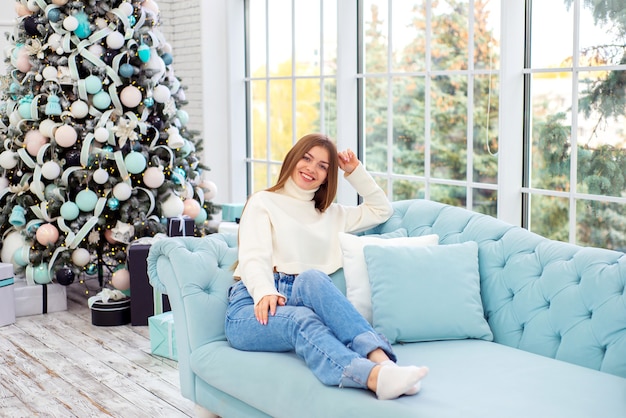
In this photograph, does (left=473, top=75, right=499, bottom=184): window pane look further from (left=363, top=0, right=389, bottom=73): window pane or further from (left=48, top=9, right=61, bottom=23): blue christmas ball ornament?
(left=48, top=9, right=61, bottom=23): blue christmas ball ornament

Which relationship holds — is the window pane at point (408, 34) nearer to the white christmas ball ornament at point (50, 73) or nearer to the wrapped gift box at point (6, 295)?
the white christmas ball ornament at point (50, 73)

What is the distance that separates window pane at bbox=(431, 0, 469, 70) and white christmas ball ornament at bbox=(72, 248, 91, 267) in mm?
2489

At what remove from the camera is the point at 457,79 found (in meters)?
5.12

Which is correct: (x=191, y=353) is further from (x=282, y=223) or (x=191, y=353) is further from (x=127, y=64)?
(x=127, y=64)

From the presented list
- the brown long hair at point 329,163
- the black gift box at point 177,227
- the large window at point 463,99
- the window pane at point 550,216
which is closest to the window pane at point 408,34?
the large window at point 463,99

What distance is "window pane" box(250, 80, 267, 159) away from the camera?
20.2 ft

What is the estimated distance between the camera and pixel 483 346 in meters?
2.92

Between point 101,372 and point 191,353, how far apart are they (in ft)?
3.44

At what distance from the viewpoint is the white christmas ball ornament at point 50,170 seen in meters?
Answer: 4.86

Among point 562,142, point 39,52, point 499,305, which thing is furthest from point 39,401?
point 562,142

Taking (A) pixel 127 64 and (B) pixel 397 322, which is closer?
(B) pixel 397 322

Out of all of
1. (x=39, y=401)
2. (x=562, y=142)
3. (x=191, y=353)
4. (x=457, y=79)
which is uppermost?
(x=457, y=79)

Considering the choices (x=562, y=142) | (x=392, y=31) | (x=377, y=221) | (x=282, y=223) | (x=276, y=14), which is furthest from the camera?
(x=276, y=14)

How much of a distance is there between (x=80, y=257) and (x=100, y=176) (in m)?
0.51
